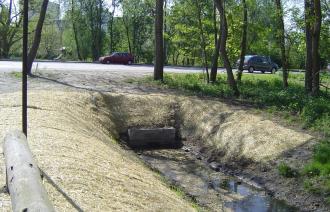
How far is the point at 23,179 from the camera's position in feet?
16.9

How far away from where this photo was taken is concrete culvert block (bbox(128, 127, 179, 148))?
1586 centimetres

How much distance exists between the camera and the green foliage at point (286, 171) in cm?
1071

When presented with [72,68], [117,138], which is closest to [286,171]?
[117,138]

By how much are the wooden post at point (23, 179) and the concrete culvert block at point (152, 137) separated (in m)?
9.08

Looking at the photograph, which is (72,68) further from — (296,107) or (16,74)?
(296,107)

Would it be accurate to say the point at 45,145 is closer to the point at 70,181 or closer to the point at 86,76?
the point at 70,181

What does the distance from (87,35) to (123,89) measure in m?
40.1

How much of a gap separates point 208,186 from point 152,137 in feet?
17.4

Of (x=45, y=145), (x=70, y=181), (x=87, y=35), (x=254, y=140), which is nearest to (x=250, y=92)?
(x=254, y=140)

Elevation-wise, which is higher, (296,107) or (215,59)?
(215,59)

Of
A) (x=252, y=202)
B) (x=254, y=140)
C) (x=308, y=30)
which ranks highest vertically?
(x=308, y=30)

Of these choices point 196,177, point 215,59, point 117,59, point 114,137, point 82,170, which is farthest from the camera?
point 117,59

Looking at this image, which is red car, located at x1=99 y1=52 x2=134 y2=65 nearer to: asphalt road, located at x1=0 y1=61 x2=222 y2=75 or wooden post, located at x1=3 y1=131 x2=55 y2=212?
asphalt road, located at x1=0 y1=61 x2=222 y2=75

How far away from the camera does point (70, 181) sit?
6.82 meters
